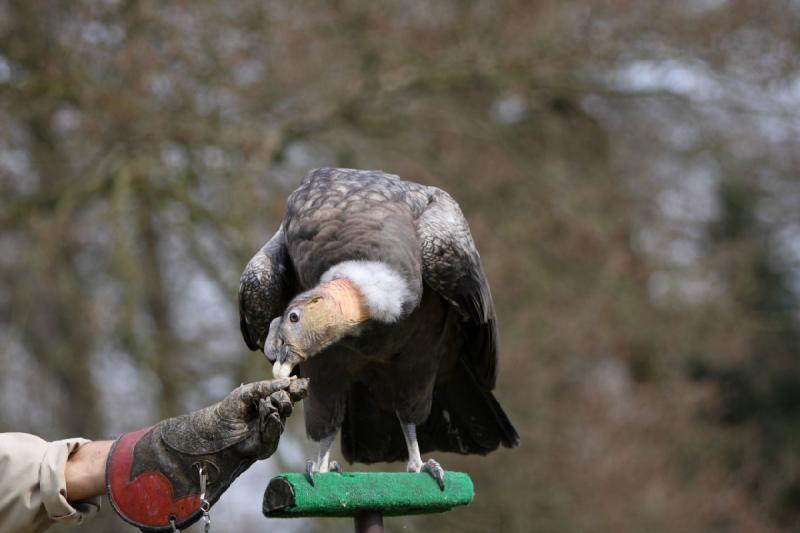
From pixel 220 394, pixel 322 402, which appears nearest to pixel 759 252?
pixel 220 394

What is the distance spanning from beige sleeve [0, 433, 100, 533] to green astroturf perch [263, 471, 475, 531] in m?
0.66

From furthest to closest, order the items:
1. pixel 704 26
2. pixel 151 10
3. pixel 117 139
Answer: pixel 704 26 → pixel 117 139 → pixel 151 10

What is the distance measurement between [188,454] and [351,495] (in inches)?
22.8

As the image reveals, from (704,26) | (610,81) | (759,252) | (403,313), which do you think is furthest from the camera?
(759,252)

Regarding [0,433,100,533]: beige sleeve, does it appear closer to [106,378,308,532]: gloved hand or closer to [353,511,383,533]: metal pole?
A: [106,378,308,532]: gloved hand

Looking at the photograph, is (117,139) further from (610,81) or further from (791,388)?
(791,388)

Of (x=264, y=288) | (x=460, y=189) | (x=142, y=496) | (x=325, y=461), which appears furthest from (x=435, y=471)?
(x=460, y=189)

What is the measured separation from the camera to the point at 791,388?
17.5 meters

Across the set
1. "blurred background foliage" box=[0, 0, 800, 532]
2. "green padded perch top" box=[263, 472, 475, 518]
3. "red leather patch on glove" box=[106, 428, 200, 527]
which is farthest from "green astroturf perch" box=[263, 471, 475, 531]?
"blurred background foliage" box=[0, 0, 800, 532]

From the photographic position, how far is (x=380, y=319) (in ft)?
14.3

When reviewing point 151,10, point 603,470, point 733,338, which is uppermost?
point 151,10

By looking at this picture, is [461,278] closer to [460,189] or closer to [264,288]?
[264,288]

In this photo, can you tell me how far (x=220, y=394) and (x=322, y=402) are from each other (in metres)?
3.97

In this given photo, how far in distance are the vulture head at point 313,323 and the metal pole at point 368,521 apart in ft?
1.93
